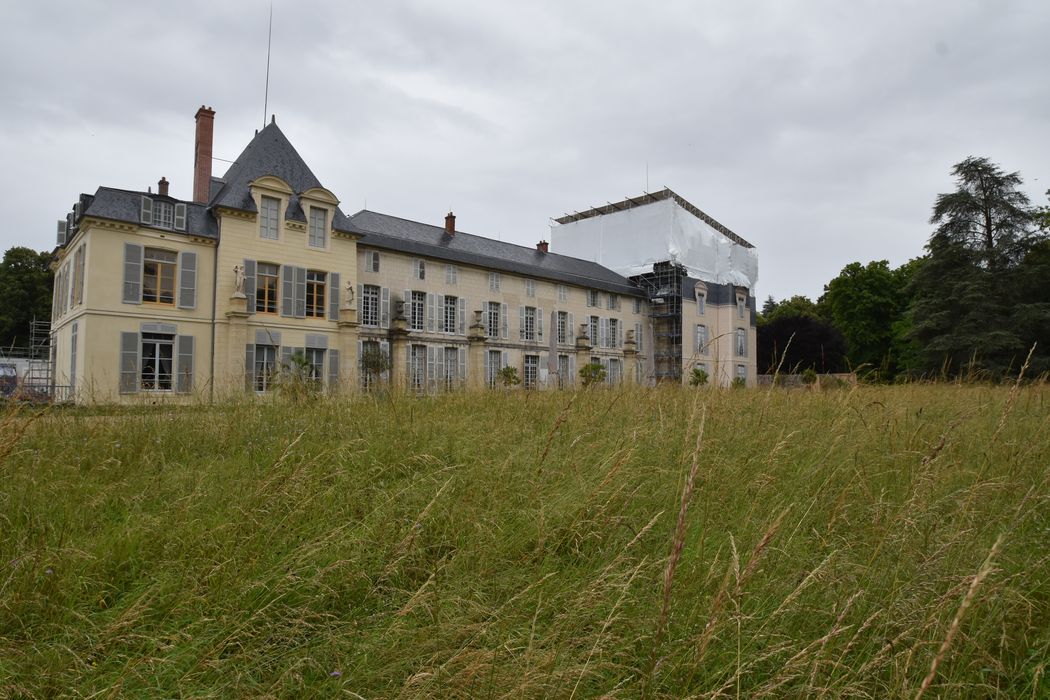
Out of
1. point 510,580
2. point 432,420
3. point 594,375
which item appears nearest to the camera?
point 510,580

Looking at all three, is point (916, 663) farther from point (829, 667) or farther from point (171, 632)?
point (171, 632)

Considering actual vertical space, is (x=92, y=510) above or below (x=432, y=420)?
below

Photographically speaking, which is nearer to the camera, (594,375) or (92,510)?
(92,510)

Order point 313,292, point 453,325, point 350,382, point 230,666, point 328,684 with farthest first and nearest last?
point 453,325
point 313,292
point 350,382
point 230,666
point 328,684

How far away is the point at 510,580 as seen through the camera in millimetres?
2174

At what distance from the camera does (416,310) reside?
83.6ft

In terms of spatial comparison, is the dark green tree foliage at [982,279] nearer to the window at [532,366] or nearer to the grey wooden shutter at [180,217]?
the window at [532,366]

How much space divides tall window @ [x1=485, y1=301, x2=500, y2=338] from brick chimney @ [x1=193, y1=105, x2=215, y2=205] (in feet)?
41.4

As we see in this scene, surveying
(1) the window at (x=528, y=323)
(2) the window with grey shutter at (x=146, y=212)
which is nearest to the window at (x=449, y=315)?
(1) the window at (x=528, y=323)

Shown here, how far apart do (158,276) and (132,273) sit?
77cm

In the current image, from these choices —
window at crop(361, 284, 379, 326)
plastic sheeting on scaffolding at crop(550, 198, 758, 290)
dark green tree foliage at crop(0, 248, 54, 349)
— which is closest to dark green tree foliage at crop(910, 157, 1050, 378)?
plastic sheeting on scaffolding at crop(550, 198, 758, 290)

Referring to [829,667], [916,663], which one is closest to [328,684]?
[829,667]

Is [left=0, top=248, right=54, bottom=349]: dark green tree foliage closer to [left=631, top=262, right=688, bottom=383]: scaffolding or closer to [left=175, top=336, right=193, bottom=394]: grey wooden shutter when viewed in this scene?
[left=175, top=336, right=193, bottom=394]: grey wooden shutter

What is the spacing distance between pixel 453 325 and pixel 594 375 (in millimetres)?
20545
